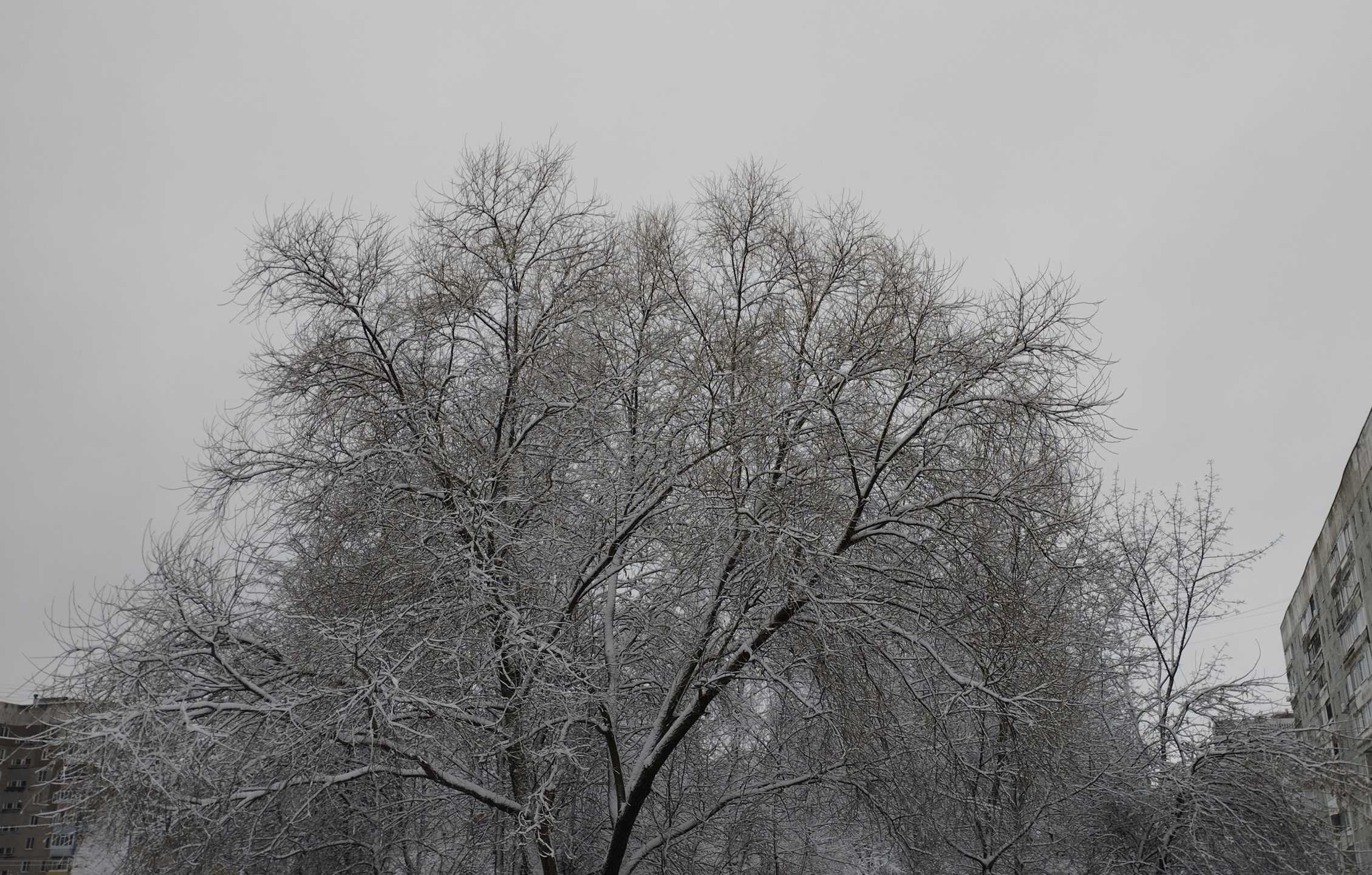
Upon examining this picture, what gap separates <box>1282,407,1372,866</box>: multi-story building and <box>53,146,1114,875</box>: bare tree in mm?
25576

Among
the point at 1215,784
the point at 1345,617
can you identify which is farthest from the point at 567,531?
the point at 1345,617

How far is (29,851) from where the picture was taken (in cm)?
6944

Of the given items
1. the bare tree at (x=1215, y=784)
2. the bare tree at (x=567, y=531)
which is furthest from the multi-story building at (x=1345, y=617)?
the bare tree at (x=567, y=531)

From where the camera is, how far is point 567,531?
12.3 m

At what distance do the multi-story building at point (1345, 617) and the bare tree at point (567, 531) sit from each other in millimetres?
25576

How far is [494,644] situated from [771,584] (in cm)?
278

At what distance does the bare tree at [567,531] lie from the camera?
1067cm

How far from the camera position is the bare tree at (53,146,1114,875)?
35.0ft

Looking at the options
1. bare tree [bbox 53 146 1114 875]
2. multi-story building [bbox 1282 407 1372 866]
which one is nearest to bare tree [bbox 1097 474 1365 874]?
bare tree [bbox 53 146 1114 875]

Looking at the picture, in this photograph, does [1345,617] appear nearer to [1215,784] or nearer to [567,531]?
[1215,784]

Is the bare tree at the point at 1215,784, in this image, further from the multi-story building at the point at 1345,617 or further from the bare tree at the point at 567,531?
the multi-story building at the point at 1345,617

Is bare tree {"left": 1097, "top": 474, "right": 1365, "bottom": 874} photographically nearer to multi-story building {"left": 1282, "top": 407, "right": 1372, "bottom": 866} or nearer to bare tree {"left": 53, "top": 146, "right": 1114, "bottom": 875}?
bare tree {"left": 53, "top": 146, "right": 1114, "bottom": 875}

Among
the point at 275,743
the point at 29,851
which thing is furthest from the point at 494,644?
the point at 29,851

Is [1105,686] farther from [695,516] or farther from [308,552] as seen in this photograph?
[308,552]
